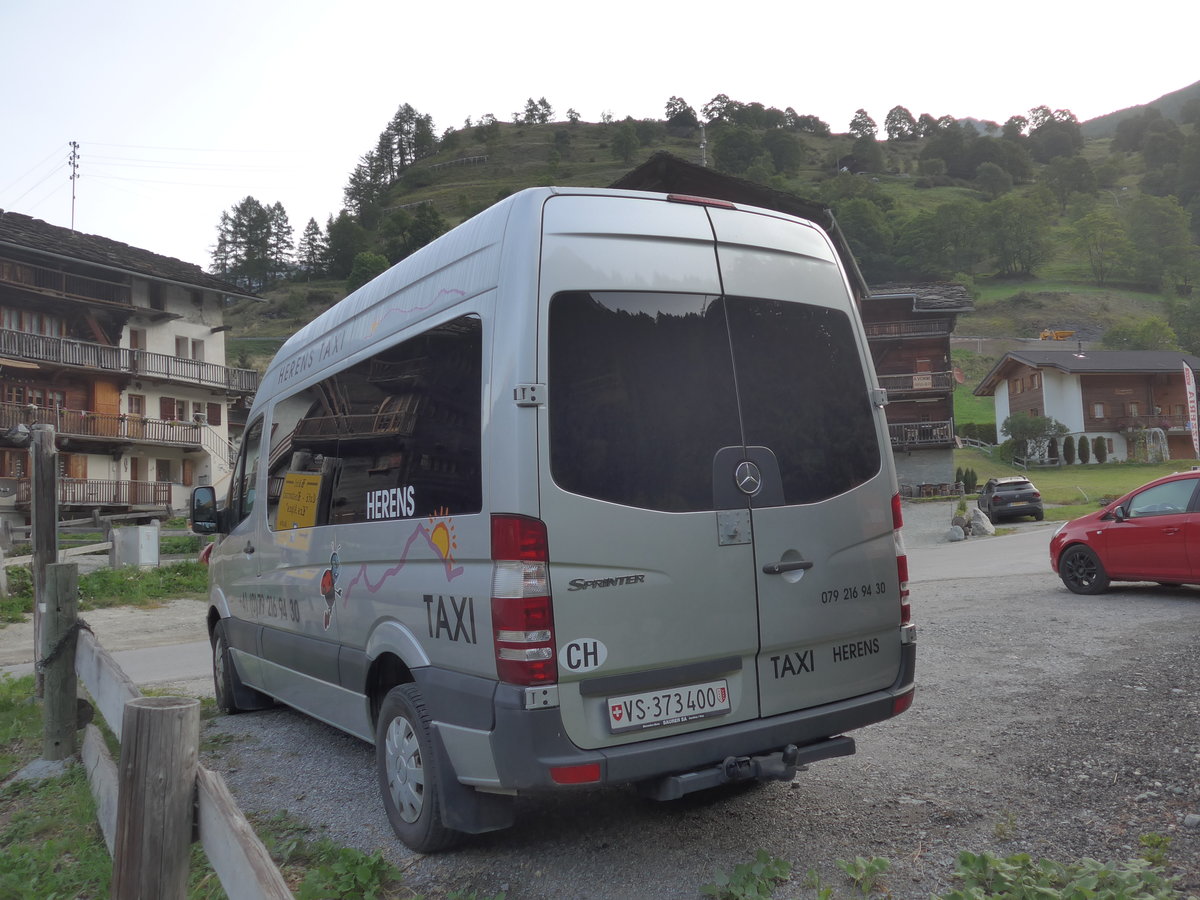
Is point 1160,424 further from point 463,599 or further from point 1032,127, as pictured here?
point 1032,127

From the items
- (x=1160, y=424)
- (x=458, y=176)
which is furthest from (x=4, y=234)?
(x=458, y=176)

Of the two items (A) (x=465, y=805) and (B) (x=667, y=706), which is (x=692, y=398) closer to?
(B) (x=667, y=706)

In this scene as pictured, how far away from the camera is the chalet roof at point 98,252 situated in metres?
39.1

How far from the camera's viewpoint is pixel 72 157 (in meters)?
59.1

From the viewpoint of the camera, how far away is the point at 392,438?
4441 mm

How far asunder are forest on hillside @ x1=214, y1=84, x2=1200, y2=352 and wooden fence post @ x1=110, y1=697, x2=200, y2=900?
90985 mm

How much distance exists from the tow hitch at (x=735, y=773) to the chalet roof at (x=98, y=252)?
4231 cm

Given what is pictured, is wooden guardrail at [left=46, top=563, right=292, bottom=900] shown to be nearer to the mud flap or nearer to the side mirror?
the mud flap

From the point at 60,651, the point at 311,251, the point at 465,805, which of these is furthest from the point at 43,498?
the point at 311,251

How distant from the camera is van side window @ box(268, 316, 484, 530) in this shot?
384 centimetres

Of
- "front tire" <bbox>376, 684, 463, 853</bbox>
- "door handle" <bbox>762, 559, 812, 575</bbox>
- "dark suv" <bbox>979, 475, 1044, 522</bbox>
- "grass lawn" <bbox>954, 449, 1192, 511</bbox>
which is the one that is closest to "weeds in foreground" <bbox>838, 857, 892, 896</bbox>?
"door handle" <bbox>762, 559, 812, 575</bbox>

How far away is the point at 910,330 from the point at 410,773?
52.0m

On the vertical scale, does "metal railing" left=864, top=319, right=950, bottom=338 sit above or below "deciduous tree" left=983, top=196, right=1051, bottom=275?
below

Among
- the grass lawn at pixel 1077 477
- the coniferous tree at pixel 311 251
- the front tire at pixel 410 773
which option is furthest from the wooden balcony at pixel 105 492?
the coniferous tree at pixel 311 251
